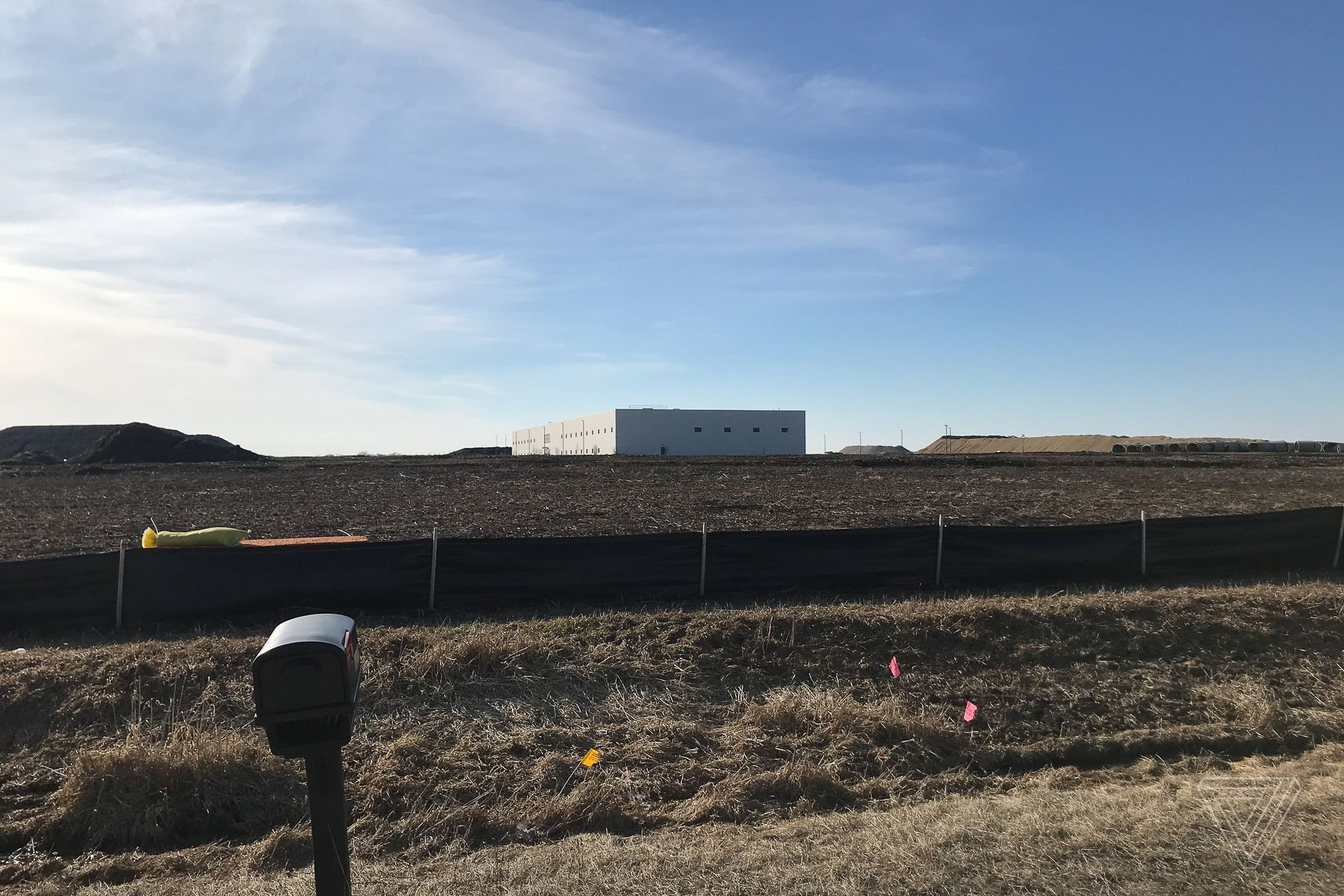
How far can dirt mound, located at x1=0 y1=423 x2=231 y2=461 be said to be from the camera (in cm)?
9269

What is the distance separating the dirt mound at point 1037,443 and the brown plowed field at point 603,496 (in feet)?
159

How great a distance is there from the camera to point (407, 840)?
17.6 ft

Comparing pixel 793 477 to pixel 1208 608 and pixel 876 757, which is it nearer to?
pixel 1208 608

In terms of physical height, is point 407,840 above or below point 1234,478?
below

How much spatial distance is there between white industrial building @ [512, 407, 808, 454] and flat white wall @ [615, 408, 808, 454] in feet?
0.17

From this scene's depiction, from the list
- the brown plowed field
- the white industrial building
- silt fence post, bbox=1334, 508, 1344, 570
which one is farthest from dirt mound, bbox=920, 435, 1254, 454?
silt fence post, bbox=1334, 508, 1344, 570

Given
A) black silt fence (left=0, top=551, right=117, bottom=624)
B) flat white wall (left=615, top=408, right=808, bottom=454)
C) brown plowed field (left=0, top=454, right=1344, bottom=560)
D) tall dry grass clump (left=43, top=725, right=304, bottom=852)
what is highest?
flat white wall (left=615, top=408, right=808, bottom=454)

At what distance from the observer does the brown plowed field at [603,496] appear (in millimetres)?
18875

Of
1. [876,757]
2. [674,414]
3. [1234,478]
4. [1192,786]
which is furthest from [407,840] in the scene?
[674,414]

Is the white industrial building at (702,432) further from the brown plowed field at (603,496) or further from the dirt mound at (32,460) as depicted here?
the dirt mound at (32,460)

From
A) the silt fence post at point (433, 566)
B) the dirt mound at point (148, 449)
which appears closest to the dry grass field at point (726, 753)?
the silt fence post at point (433, 566)

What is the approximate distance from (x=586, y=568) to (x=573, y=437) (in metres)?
84.2

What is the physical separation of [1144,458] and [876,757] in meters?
54.6

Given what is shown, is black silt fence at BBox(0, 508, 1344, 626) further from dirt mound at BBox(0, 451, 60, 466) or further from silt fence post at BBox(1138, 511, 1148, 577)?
dirt mound at BBox(0, 451, 60, 466)
